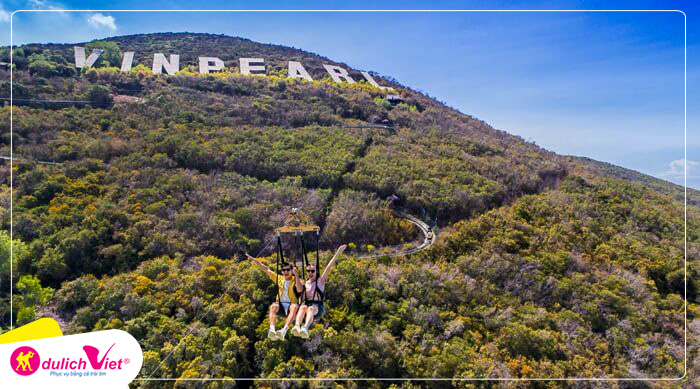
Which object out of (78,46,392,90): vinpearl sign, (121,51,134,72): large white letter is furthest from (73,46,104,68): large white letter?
(121,51,134,72): large white letter

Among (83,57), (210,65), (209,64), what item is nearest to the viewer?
(83,57)

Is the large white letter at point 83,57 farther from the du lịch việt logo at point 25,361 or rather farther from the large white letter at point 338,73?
the du lịch việt logo at point 25,361

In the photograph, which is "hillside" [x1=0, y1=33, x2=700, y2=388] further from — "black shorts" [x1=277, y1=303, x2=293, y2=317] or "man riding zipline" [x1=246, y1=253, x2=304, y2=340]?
"man riding zipline" [x1=246, y1=253, x2=304, y2=340]

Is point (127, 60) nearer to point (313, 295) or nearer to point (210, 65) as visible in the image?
point (210, 65)

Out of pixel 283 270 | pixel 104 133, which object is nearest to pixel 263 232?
pixel 283 270

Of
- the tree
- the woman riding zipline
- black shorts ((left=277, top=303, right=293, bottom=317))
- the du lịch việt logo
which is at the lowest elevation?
the du lịch việt logo

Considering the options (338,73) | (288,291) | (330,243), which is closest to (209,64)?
(338,73)

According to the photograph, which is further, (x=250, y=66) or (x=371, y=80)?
(x=371, y=80)
